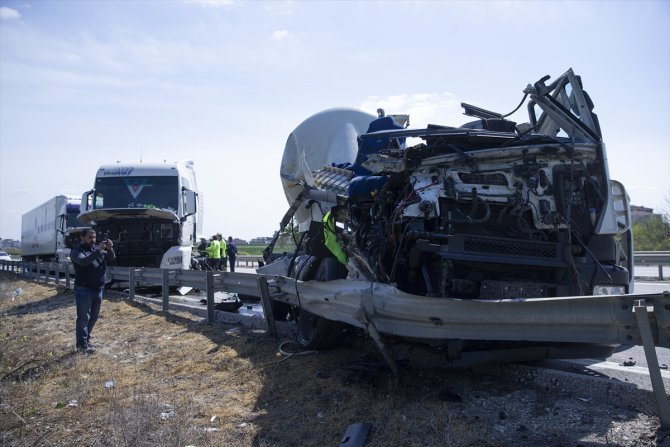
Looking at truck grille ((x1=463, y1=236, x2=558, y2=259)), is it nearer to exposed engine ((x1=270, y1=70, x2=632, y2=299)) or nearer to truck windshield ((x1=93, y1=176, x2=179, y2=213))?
exposed engine ((x1=270, y1=70, x2=632, y2=299))

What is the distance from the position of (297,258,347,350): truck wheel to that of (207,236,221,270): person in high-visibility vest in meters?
12.4

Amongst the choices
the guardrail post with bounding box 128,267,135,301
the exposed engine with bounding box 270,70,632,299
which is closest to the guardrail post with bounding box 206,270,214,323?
the exposed engine with bounding box 270,70,632,299

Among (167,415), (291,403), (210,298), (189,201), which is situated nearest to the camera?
(167,415)

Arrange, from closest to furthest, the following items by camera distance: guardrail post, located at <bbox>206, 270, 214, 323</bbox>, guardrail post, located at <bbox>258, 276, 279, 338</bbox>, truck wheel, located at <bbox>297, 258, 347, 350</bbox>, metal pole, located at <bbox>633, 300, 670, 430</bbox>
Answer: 1. metal pole, located at <bbox>633, 300, 670, 430</bbox>
2. truck wheel, located at <bbox>297, 258, 347, 350</bbox>
3. guardrail post, located at <bbox>258, 276, 279, 338</bbox>
4. guardrail post, located at <bbox>206, 270, 214, 323</bbox>

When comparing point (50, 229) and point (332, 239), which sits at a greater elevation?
point (50, 229)

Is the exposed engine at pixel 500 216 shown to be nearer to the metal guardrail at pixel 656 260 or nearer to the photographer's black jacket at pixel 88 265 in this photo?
the photographer's black jacket at pixel 88 265

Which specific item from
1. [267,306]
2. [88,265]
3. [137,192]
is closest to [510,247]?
[267,306]

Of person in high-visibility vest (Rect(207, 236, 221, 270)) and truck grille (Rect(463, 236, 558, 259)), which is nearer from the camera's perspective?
truck grille (Rect(463, 236, 558, 259))

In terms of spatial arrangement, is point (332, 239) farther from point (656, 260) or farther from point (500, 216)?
point (656, 260)

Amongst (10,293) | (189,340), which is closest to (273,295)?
(189,340)

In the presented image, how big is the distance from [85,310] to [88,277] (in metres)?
0.42

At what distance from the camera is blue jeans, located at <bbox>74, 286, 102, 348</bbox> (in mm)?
6828

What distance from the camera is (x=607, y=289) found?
4270 millimetres

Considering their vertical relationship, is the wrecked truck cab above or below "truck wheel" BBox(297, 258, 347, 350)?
above
